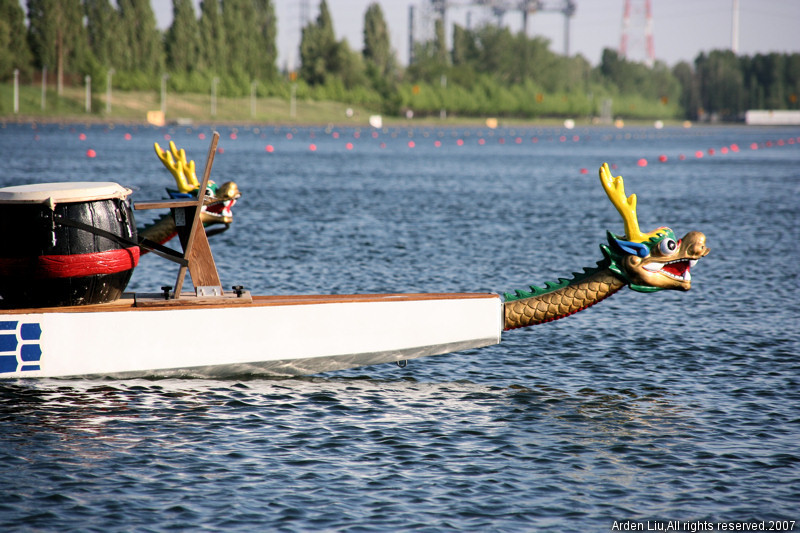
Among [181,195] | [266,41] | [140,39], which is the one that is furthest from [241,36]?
[181,195]

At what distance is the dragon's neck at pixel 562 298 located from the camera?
13.7 metres

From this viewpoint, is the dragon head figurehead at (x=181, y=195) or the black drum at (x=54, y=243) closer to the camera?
the black drum at (x=54, y=243)

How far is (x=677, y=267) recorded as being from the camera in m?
13.4

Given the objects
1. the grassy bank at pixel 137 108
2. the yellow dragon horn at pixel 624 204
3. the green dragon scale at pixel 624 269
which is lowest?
the green dragon scale at pixel 624 269

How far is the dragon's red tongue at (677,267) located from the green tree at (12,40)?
5850 inches

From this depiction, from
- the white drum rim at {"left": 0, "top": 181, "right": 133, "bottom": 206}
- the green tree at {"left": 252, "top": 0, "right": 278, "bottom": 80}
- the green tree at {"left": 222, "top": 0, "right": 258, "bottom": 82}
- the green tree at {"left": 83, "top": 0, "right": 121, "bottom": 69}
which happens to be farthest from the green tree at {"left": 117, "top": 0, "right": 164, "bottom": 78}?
the white drum rim at {"left": 0, "top": 181, "right": 133, "bottom": 206}

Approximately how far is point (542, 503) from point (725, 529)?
1.74 m

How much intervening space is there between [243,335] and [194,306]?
2.50 ft

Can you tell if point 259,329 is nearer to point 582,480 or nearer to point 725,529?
point 582,480

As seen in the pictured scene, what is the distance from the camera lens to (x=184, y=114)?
178m

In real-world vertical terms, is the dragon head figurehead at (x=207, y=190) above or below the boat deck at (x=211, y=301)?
above

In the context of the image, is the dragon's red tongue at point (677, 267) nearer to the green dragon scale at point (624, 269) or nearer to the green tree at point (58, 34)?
the green dragon scale at point (624, 269)

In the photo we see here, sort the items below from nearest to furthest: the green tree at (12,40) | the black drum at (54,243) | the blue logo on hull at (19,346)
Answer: the blue logo on hull at (19,346) → the black drum at (54,243) → the green tree at (12,40)

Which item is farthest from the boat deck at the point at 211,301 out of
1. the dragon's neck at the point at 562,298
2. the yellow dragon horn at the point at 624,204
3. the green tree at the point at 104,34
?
the green tree at the point at 104,34
